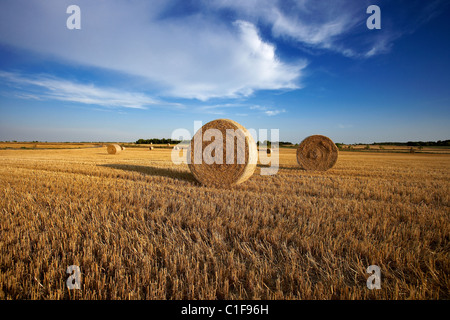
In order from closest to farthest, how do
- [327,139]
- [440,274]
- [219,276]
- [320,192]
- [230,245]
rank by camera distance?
[219,276], [440,274], [230,245], [320,192], [327,139]

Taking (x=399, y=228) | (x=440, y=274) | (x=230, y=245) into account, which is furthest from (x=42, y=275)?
(x=399, y=228)

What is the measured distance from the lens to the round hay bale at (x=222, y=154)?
6238 millimetres

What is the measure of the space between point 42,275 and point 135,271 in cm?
90

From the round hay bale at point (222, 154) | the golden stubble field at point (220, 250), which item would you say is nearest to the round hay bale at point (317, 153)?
the round hay bale at point (222, 154)

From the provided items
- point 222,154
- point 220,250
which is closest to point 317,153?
point 222,154

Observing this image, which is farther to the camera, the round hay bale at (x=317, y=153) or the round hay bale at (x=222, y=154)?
the round hay bale at (x=317, y=153)

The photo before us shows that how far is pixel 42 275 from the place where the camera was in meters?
1.91

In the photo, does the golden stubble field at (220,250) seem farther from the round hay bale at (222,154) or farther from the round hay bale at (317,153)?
the round hay bale at (317,153)

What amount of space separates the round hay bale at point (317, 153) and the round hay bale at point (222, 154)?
17.9ft

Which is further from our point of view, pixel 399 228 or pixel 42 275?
pixel 399 228

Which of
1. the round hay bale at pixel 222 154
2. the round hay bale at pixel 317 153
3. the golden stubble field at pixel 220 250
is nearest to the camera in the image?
the golden stubble field at pixel 220 250

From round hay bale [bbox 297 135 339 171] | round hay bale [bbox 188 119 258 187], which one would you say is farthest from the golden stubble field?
round hay bale [bbox 297 135 339 171]

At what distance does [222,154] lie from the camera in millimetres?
6383

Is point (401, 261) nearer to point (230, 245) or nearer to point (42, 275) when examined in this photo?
point (230, 245)
